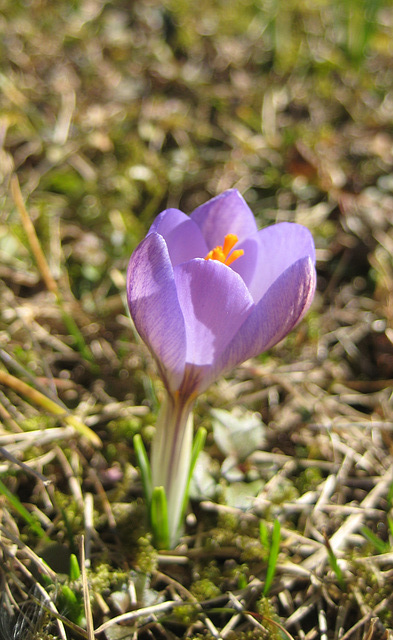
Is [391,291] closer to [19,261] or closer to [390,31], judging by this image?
[19,261]

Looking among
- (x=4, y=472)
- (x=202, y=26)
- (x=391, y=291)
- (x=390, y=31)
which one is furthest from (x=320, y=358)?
(x=390, y=31)

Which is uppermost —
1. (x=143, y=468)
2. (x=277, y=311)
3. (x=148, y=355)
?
(x=277, y=311)

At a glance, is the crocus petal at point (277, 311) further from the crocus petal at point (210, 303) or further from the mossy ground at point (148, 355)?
the mossy ground at point (148, 355)

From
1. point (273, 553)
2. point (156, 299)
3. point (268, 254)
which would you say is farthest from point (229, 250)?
point (273, 553)

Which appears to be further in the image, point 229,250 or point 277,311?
A: point 229,250

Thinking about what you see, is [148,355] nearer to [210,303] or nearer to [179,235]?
[179,235]

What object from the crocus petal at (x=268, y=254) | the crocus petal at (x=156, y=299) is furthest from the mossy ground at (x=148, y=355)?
the crocus petal at (x=268, y=254)
